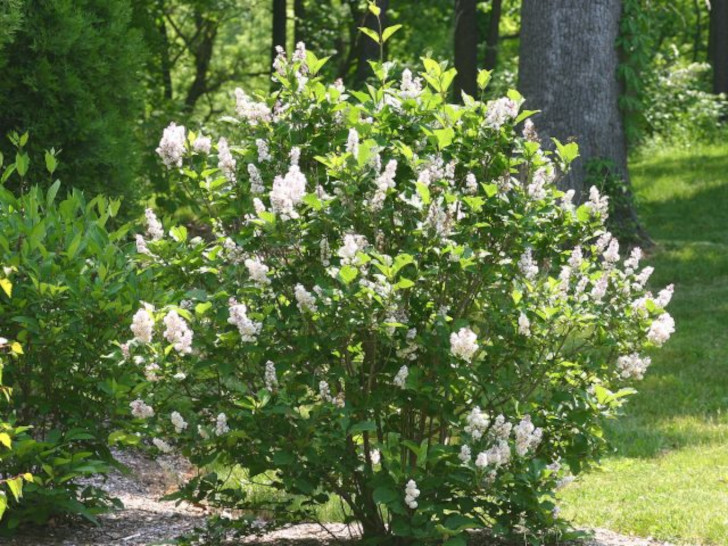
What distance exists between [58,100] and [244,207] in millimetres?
2951

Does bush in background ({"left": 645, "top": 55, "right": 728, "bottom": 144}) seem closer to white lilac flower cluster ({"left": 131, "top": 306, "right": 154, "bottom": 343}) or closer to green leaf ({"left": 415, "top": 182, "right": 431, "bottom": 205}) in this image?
green leaf ({"left": 415, "top": 182, "right": 431, "bottom": 205})

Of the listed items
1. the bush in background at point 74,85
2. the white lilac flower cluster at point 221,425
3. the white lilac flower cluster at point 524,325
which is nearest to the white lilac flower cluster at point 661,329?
the white lilac flower cluster at point 524,325

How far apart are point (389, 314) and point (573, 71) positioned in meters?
7.97

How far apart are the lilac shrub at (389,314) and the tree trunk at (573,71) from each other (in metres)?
6.99

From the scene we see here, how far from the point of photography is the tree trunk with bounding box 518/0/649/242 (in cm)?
1109

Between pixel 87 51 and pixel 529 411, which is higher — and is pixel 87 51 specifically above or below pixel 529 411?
above

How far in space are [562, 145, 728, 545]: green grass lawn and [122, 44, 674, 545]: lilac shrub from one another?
24.3 inches

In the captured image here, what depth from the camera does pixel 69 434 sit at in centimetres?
432

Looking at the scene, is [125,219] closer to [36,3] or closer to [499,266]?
[36,3]

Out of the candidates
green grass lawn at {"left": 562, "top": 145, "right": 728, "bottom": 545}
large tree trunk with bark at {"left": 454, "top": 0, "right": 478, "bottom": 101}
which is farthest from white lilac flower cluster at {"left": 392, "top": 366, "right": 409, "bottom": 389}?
large tree trunk with bark at {"left": 454, "top": 0, "right": 478, "bottom": 101}

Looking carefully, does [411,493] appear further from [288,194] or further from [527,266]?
[288,194]

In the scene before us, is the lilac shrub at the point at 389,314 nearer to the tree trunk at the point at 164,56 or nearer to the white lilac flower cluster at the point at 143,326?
the white lilac flower cluster at the point at 143,326

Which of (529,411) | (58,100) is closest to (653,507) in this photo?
(529,411)

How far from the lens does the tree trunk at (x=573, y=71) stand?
1109cm
